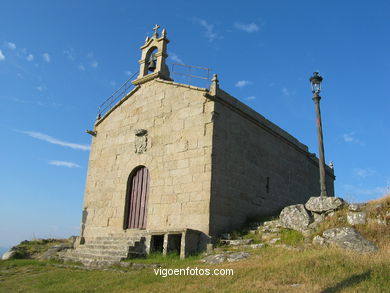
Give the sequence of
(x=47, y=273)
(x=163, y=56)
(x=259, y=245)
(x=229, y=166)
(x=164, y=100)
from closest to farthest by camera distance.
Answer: (x=259, y=245)
(x=47, y=273)
(x=229, y=166)
(x=164, y=100)
(x=163, y=56)

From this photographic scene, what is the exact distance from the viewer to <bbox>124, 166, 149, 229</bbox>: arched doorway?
1462cm

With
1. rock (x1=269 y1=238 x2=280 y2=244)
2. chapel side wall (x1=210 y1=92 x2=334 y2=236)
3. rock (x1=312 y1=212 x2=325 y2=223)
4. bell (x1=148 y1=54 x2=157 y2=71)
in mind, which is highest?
bell (x1=148 y1=54 x2=157 y2=71)

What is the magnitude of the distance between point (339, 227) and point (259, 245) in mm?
2221

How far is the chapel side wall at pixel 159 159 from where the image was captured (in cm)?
1305

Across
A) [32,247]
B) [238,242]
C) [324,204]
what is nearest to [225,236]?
[238,242]

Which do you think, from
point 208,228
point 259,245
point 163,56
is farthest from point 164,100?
point 259,245

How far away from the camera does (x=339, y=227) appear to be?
1017 cm

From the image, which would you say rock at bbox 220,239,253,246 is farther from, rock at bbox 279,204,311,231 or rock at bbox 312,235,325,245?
rock at bbox 312,235,325,245

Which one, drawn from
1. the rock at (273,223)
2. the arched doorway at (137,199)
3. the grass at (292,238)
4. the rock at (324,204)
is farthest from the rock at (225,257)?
the arched doorway at (137,199)

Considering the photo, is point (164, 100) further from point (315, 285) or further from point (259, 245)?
point (315, 285)

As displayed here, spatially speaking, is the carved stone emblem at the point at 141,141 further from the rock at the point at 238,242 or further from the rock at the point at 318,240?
the rock at the point at 318,240

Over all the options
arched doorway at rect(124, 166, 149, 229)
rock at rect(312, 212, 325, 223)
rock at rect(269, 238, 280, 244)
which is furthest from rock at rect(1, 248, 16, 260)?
rock at rect(312, 212, 325, 223)

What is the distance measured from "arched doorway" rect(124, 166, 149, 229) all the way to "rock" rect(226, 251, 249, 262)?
5038 mm

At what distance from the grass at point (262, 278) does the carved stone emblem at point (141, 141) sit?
17.3 feet
